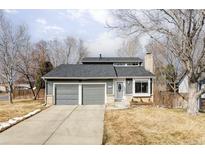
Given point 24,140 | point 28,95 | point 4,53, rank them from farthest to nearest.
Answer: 1. point 28,95
2. point 4,53
3. point 24,140

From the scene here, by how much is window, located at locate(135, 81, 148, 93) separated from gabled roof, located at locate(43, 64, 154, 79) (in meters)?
0.71

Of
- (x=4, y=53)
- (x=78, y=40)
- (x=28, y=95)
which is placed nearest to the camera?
(x=4, y=53)

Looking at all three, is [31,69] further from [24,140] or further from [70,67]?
[24,140]

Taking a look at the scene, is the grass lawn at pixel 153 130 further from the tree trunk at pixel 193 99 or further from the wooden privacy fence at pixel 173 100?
the wooden privacy fence at pixel 173 100

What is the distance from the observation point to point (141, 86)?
2314cm

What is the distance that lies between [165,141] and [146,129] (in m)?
2.17

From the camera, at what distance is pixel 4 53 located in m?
24.2

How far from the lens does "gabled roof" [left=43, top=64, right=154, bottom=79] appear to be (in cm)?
2180

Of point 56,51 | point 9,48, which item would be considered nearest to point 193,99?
point 9,48

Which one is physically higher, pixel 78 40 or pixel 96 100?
pixel 78 40

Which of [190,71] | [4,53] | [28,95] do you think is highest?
[4,53]

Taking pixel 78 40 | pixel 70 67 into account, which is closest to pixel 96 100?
pixel 70 67

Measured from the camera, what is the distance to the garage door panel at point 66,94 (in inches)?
851

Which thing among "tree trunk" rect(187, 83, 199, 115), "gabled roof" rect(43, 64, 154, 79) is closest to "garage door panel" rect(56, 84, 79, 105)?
"gabled roof" rect(43, 64, 154, 79)
